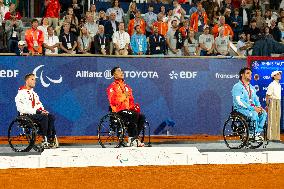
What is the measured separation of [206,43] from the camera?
19172mm

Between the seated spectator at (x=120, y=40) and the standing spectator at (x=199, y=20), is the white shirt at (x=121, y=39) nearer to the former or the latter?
the seated spectator at (x=120, y=40)

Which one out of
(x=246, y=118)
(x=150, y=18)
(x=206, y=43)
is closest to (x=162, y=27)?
(x=150, y=18)

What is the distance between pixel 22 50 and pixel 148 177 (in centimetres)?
895

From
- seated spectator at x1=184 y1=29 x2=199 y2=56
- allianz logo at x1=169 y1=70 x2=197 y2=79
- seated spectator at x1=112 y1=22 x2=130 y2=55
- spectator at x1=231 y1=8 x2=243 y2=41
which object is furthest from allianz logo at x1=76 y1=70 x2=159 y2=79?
spectator at x1=231 y1=8 x2=243 y2=41

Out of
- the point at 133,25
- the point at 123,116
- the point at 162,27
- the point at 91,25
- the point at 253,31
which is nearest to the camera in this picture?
the point at 123,116

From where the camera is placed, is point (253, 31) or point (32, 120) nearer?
point (32, 120)

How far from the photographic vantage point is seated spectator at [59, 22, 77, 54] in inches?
696

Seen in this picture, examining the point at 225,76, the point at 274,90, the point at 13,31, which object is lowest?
the point at 274,90

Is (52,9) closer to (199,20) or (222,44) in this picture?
(199,20)

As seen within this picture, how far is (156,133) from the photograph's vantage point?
→ 16.8m

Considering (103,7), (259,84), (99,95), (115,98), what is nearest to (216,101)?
(259,84)

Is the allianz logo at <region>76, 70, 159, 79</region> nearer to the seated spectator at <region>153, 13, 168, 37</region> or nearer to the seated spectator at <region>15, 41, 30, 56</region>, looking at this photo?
the seated spectator at <region>15, 41, 30, 56</region>

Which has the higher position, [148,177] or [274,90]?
[274,90]

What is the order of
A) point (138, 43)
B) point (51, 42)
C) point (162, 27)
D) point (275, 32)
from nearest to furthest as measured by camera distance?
point (51, 42) → point (138, 43) → point (162, 27) → point (275, 32)
